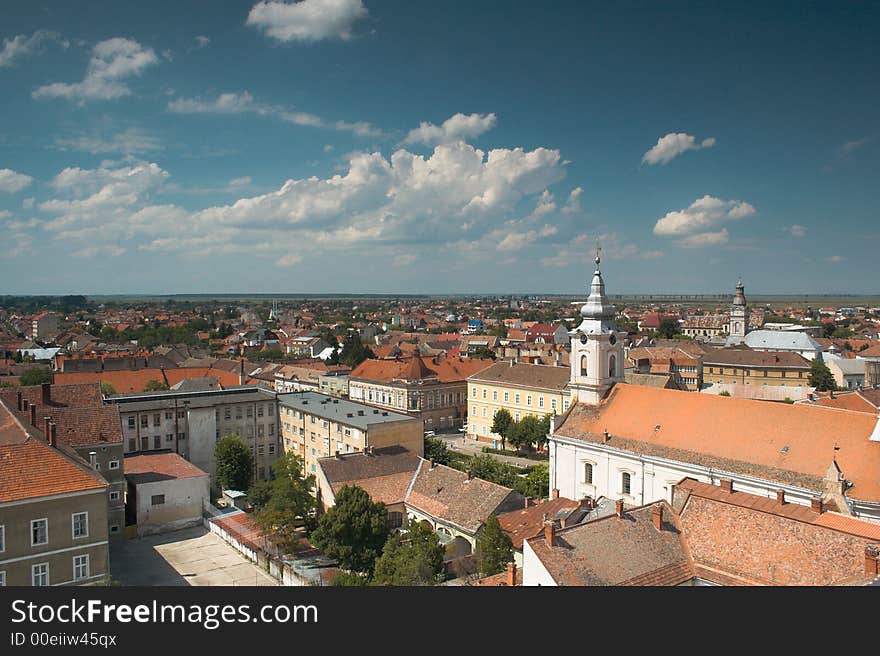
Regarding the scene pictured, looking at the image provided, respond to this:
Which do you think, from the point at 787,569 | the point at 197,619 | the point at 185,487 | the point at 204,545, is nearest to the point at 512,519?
the point at 787,569

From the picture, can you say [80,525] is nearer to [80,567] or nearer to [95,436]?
[80,567]

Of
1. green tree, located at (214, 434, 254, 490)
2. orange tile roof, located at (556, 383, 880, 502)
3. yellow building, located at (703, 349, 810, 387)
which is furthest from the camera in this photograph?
yellow building, located at (703, 349, 810, 387)

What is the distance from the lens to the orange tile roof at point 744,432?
89.2ft

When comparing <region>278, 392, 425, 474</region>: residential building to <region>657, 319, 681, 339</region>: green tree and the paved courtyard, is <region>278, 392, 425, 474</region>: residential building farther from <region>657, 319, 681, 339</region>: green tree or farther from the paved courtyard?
<region>657, 319, 681, 339</region>: green tree

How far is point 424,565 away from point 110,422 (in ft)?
74.8

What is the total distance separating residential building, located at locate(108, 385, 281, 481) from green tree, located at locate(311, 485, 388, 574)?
2217cm

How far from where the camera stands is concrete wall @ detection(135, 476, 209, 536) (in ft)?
120

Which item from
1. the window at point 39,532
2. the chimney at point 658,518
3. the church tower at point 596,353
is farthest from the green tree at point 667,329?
the window at point 39,532

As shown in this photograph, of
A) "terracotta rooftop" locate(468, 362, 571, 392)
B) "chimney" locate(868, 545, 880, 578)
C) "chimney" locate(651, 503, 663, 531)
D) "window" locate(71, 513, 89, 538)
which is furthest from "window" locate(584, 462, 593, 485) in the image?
"window" locate(71, 513, 89, 538)

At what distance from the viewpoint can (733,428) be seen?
30828mm

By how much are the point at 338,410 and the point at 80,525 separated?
88.7ft

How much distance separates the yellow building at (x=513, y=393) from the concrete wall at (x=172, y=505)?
29816 mm

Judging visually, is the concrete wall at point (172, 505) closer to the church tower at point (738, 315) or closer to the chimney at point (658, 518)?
the chimney at point (658, 518)

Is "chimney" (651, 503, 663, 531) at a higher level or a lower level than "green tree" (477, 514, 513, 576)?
higher
